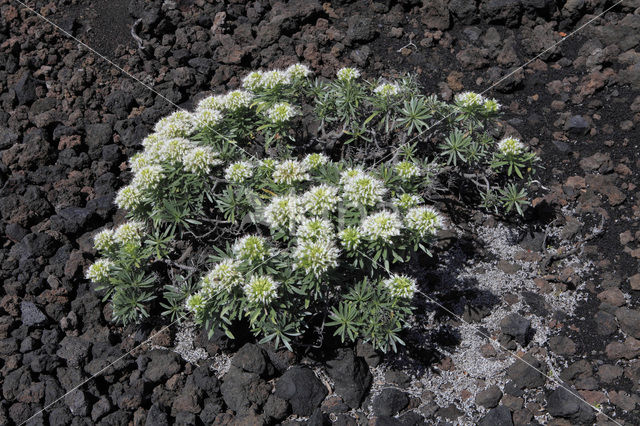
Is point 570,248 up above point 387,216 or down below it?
A: below

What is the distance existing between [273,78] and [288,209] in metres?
1.26

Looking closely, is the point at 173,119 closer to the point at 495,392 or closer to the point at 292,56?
the point at 292,56

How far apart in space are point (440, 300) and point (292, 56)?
3.13 m

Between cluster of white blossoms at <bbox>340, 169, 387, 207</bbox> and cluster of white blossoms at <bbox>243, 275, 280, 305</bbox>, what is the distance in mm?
755

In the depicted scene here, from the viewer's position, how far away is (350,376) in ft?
14.2

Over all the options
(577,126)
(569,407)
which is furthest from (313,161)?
(577,126)

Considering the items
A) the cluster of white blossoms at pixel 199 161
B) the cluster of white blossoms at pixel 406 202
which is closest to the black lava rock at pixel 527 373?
the cluster of white blossoms at pixel 406 202

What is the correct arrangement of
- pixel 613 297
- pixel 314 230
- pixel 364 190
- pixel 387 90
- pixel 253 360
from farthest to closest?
pixel 387 90
pixel 613 297
pixel 253 360
pixel 364 190
pixel 314 230

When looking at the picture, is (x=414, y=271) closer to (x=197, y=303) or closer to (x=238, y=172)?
(x=238, y=172)

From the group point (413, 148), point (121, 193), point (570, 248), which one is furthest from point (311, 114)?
point (570, 248)

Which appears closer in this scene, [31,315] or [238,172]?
[238,172]

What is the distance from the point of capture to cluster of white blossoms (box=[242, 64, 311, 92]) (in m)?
4.69

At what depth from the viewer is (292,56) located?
6.51 m

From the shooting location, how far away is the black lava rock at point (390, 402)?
424 centimetres
